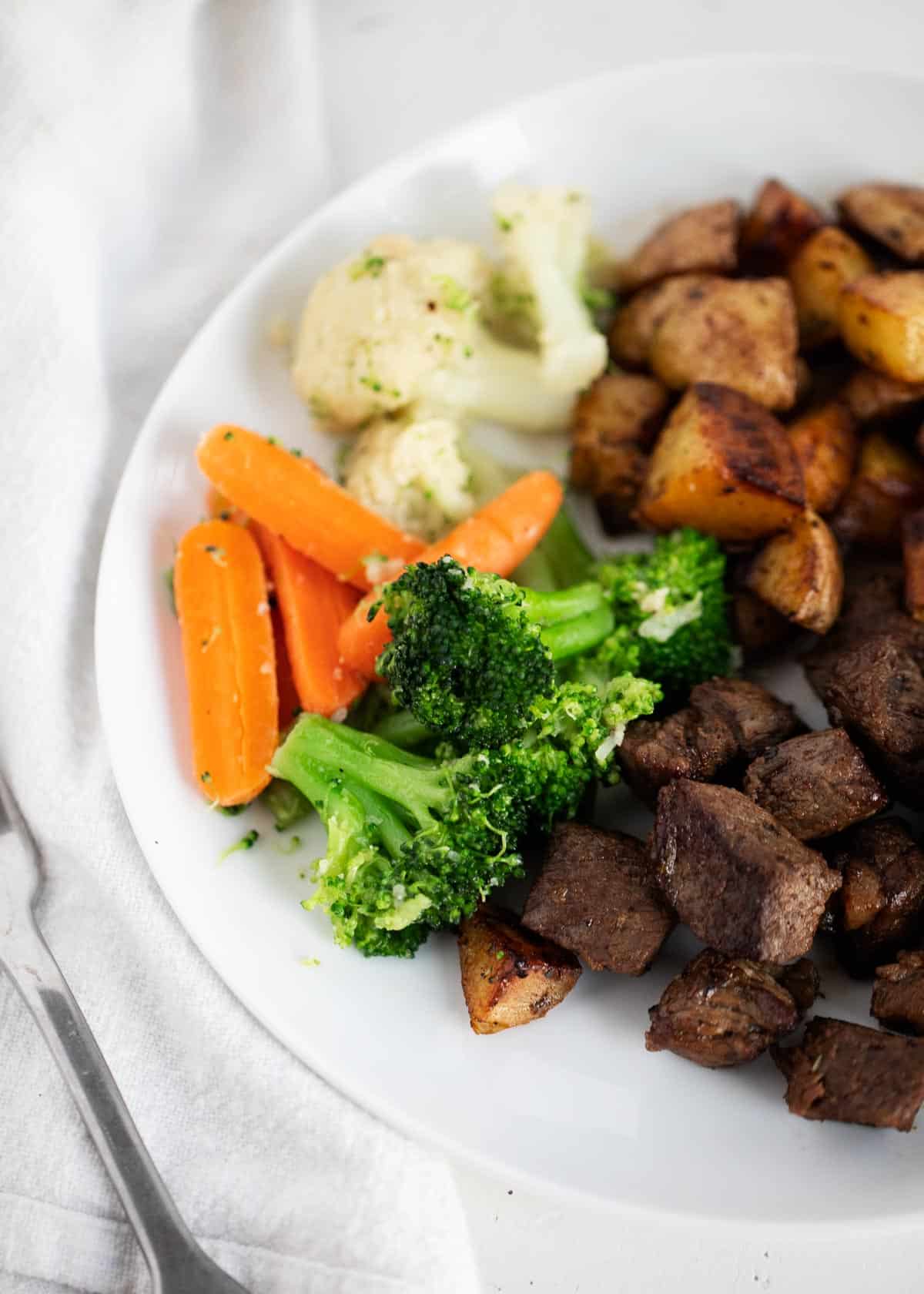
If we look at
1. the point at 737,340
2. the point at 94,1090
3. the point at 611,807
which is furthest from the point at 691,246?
the point at 94,1090

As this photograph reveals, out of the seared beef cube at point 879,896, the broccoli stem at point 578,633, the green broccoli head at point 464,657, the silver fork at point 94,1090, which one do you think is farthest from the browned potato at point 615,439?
the silver fork at point 94,1090

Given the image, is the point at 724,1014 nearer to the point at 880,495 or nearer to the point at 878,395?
the point at 880,495

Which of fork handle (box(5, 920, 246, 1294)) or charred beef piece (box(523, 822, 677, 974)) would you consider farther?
charred beef piece (box(523, 822, 677, 974))

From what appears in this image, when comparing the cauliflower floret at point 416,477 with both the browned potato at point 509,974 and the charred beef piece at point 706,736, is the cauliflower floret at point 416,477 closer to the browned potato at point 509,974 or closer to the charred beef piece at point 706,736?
the charred beef piece at point 706,736

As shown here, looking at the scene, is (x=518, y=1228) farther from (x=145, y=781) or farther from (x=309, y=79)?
(x=309, y=79)

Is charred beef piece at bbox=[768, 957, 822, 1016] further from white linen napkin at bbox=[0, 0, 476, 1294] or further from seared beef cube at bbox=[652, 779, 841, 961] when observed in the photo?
white linen napkin at bbox=[0, 0, 476, 1294]

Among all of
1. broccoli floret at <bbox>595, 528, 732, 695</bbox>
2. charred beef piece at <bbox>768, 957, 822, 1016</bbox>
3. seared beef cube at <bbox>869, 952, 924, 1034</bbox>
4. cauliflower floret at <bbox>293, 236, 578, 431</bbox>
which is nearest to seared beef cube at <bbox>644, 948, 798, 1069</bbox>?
charred beef piece at <bbox>768, 957, 822, 1016</bbox>
